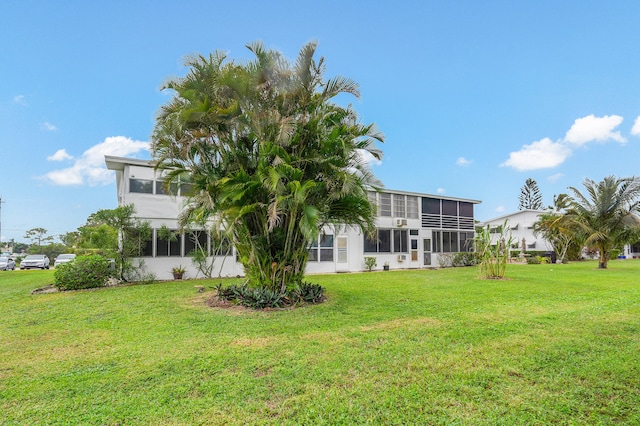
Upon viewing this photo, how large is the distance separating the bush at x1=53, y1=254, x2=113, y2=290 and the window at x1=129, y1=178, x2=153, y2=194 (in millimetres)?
2931

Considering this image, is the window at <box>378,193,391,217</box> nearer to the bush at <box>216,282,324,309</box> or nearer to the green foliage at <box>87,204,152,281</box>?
the bush at <box>216,282,324,309</box>

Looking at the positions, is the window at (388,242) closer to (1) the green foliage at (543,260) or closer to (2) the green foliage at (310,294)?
(2) the green foliage at (310,294)

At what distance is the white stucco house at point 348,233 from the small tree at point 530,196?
125 ft

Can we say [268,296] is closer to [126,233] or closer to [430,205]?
[126,233]

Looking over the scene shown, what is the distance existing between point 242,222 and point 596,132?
1981cm

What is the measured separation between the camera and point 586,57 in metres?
11.5

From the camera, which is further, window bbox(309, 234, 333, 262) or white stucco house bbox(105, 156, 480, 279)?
window bbox(309, 234, 333, 262)

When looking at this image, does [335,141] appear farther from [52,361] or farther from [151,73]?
[151,73]

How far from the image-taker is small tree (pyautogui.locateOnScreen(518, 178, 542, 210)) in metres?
55.0

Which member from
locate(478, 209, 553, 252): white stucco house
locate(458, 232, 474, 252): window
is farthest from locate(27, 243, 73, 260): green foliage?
locate(478, 209, 553, 252): white stucco house

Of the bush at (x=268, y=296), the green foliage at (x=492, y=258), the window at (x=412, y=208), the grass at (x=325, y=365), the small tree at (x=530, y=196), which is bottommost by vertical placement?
the grass at (x=325, y=365)

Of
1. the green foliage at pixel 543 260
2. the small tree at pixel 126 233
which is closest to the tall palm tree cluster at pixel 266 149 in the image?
the small tree at pixel 126 233

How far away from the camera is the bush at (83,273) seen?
11.6 meters

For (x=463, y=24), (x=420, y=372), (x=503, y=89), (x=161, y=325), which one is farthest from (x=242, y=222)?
(x=503, y=89)
